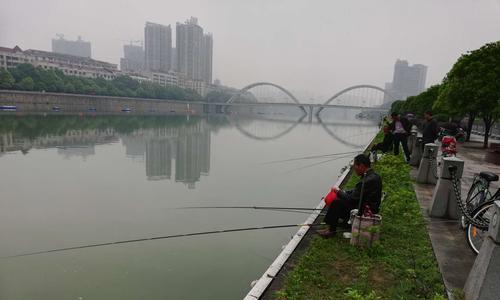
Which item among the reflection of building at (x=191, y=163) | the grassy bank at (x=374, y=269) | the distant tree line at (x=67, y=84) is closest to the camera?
the grassy bank at (x=374, y=269)

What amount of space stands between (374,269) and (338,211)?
101cm

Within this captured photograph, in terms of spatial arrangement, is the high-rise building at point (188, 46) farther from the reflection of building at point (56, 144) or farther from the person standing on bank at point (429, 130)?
the person standing on bank at point (429, 130)

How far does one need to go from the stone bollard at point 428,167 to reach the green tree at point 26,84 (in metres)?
64.4

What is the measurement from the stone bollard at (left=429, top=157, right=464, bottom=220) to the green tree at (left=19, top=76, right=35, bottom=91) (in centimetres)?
6565

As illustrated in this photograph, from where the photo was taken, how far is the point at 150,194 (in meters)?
9.46

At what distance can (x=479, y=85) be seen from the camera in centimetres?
1572

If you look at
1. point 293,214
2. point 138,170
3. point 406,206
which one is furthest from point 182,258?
point 138,170

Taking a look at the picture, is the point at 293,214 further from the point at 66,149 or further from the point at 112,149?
the point at 66,149

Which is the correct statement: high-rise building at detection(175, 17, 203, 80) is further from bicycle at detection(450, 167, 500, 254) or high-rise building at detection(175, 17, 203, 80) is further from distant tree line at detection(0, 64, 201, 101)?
bicycle at detection(450, 167, 500, 254)

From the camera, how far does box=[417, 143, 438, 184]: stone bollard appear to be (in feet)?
25.6

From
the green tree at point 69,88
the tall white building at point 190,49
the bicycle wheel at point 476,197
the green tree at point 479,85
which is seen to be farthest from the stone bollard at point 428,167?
the tall white building at point 190,49

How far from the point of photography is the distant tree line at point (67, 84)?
54.4 metres

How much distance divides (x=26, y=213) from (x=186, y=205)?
378 centimetres

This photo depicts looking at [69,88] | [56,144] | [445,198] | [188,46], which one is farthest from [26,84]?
[188,46]
